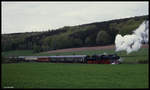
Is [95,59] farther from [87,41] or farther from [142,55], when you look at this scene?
[87,41]

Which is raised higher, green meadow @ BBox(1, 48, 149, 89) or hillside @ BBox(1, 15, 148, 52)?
hillside @ BBox(1, 15, 148, 52)

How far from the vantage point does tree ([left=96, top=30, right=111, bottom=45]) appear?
143ft

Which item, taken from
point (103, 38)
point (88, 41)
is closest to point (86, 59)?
point (103, 38)

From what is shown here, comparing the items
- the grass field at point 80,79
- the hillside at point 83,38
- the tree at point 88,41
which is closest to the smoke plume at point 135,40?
the hillside at point 83,38

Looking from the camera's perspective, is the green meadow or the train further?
the train

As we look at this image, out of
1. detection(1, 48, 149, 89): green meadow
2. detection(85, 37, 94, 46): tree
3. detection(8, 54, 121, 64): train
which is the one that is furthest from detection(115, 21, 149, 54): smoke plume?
detection(85, 37, 94, 46): tree

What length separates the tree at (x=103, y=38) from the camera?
43525 mm

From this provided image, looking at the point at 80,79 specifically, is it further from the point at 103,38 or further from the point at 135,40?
the point at 103,38

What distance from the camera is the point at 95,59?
36.7m

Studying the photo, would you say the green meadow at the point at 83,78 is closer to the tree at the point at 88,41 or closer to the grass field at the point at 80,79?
the grass field at the point at 80,79

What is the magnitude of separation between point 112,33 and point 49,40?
21713 millimetres

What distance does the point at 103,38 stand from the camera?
4475cm

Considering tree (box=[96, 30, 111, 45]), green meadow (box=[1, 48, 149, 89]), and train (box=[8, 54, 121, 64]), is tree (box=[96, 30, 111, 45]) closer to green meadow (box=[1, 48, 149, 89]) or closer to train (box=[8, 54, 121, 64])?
train (box=[8, 54, 121, 64])

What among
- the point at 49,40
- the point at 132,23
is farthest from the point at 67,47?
the point at 132,23
